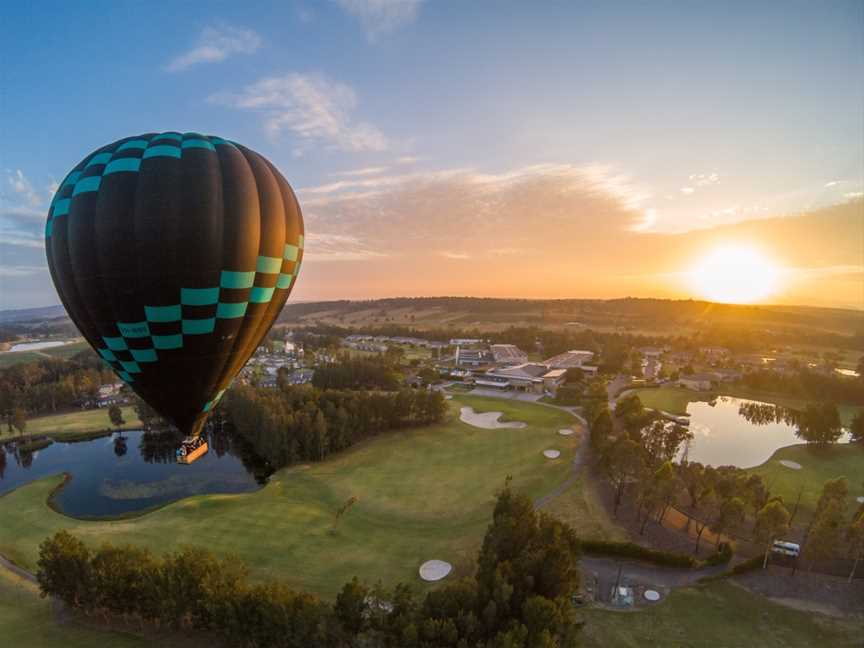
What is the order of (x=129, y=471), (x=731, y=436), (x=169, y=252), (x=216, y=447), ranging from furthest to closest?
(x=731, y=436)
(x=216, y=447)
(x=129, y=471)
(x=169, y=252)

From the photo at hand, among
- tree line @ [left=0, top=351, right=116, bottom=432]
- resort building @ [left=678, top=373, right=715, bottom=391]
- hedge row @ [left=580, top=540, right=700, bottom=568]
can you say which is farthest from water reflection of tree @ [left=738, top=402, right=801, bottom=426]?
tree line @ [left=0, top=351, right=116, bottom=432]

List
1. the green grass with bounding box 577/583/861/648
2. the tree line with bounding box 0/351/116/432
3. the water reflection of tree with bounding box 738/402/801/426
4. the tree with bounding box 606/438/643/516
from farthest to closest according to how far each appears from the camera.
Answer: the tree line with bounding box 0/351/116/432
the water reflection of tree with bounding box 738/402/801/426
the tree with bounding box 606/438/643/516
the green grass with bounding box 577/583/861/648

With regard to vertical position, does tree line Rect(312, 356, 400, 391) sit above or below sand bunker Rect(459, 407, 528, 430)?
above

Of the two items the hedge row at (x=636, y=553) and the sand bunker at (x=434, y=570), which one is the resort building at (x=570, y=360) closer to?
the hedge row at (x=636, y=553)

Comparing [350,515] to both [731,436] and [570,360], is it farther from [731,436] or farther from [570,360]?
[570,360]

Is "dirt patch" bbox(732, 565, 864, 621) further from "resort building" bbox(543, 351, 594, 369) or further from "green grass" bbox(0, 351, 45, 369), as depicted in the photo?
"green grass" bbox(0, 351, 45, 369)

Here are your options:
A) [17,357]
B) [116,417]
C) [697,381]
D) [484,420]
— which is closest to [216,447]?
[116,417]

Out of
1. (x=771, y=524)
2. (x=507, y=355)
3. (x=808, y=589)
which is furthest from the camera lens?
(x=507, y=355)
